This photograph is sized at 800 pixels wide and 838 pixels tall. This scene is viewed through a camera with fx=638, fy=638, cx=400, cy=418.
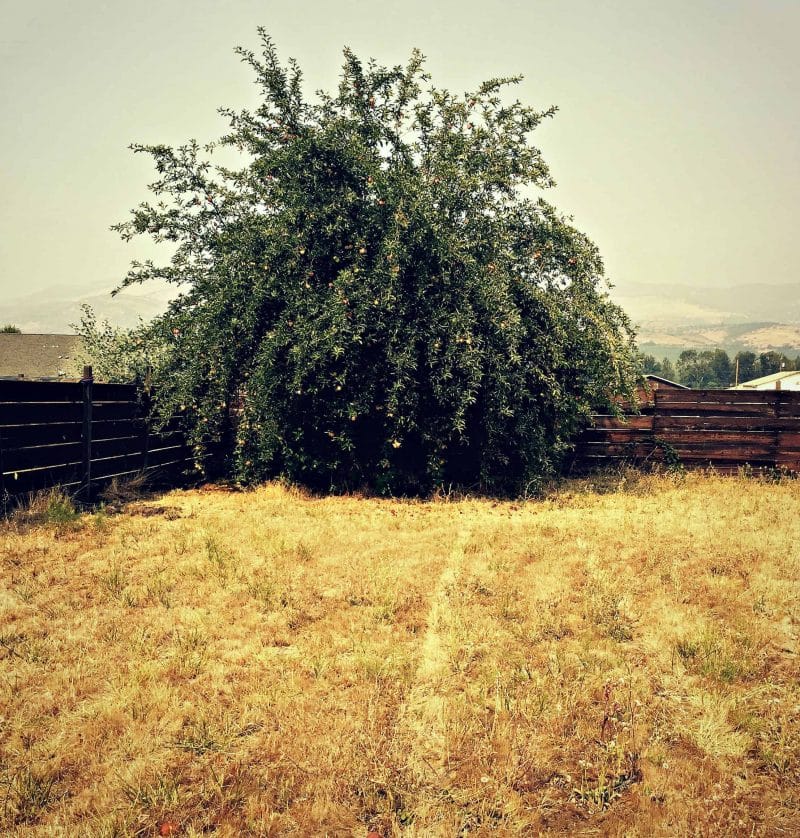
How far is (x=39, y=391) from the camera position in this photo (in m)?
9.51

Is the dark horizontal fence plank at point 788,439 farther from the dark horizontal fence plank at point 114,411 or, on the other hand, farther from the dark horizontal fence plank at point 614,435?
the dark horizontal fence plank at point 114,411

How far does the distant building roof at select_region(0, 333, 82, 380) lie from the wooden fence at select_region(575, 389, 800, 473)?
42749 millimetres

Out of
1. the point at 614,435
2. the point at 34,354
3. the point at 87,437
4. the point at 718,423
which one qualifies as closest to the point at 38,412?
the point at 87,437

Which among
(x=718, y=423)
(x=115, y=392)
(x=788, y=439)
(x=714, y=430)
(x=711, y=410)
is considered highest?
(x=115, y=392)

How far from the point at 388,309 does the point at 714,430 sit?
788 centimetres

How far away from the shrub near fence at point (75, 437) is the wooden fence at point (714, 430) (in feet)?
30.7

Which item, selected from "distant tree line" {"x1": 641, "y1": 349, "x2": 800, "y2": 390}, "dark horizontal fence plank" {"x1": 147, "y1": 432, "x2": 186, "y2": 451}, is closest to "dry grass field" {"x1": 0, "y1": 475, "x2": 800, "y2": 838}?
"dark horizontal fence plank" {"x1": 147, "y1": 432, "x2": 186, "y2": 451}

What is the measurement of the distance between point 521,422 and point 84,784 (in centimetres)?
906

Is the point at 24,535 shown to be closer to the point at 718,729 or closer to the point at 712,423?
the point at 718,729

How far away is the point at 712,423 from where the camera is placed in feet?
45.0

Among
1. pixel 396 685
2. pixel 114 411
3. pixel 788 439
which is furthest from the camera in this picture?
pixel 788 439

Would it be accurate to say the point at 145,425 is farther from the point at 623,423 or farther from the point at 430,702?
the point at 623,423

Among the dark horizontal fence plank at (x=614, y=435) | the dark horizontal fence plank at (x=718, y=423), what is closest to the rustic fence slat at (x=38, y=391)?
the dark horizontal fence plank at (x=614, y=435)

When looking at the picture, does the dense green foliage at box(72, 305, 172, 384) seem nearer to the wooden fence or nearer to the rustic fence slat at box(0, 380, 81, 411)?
the rustic fence slat at box(0, 380, 81, 411)
